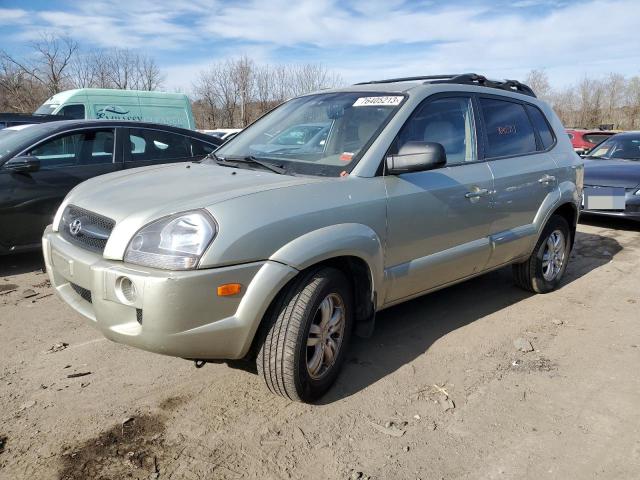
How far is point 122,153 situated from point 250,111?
2907cm

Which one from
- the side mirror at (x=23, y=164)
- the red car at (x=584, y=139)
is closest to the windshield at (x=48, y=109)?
the side mirror at (x=23, y=164)

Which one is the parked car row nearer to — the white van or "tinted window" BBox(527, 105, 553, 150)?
"tinted window" BBox(527, 105, 553, 150)

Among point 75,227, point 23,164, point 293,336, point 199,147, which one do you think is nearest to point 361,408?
point 293,336

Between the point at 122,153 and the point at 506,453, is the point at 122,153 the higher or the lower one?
the higher one

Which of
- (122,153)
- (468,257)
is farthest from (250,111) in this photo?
(468,257)

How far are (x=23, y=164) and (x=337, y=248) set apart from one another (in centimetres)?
379

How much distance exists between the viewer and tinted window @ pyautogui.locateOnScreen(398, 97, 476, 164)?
340cm

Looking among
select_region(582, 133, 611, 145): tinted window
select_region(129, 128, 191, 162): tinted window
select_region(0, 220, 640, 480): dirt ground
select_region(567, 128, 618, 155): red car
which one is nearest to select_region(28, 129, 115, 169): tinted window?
select_region(129, 128, 191, 162): tinted window

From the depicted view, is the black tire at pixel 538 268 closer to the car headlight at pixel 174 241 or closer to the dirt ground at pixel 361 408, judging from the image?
the dirt ground at pixel 361 408

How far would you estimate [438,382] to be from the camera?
10.4 feet

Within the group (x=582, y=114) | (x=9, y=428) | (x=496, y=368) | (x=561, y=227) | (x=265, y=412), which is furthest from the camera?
(x=582, y=114)

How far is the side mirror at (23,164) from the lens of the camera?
502cm

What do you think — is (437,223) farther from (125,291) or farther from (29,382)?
(29,382)

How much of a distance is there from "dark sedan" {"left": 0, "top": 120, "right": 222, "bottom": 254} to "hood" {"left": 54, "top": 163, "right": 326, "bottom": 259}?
2149 millimetres
